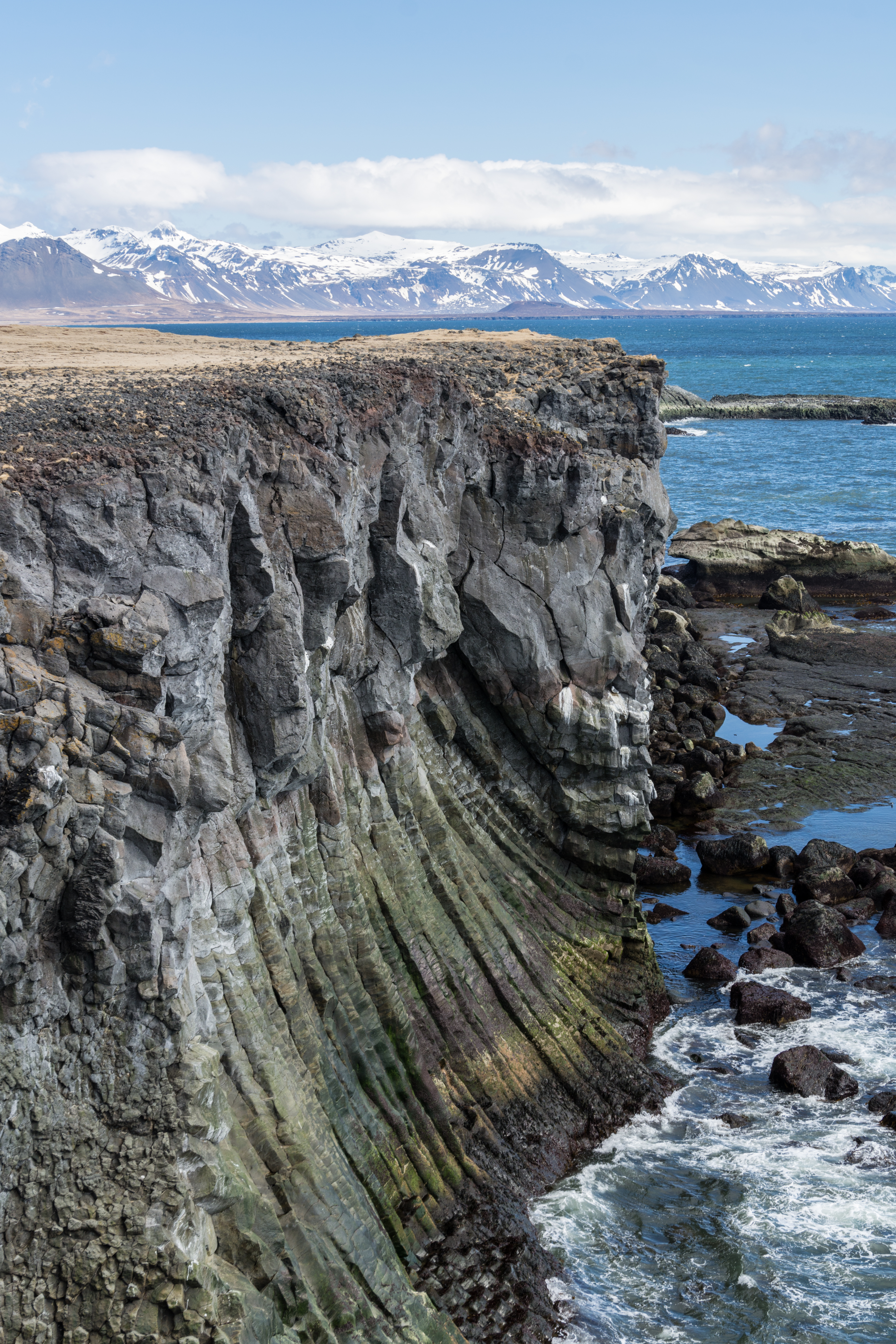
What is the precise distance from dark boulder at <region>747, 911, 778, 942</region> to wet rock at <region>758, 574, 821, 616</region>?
30307 mm

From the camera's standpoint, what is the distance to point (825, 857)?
1351 inches

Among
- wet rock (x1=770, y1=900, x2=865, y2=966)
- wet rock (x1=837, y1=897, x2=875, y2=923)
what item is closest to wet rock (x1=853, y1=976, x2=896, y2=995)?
wet rock (x1=770, y1=900, x2=865, y2=966)

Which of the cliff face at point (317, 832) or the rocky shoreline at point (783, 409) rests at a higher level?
the rocky shoreline at point (783, 409)

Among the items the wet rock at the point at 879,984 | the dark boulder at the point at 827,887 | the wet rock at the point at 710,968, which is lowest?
the wet rock at the point at 879,984

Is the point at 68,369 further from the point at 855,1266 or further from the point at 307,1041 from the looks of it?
the point at 855,1266

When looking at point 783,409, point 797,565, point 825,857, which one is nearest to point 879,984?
point 825,857

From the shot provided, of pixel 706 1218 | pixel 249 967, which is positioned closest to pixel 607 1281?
pixel 706 1218

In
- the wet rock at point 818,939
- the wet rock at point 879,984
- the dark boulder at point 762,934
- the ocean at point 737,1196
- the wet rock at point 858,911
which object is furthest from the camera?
the wet rock at point 858,911

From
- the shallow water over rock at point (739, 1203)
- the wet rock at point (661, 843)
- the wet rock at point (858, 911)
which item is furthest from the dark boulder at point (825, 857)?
the shallow water over rock at point (739, 1203)

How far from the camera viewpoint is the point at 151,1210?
12312 mm

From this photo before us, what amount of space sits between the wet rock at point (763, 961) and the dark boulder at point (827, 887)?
3.31 meters

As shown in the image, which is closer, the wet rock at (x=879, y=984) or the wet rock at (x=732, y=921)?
the wet rock at (x=879, y=984)

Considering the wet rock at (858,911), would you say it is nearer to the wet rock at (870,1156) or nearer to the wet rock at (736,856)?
the wet rock at (736,856)

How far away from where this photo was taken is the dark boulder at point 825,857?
34.1m
